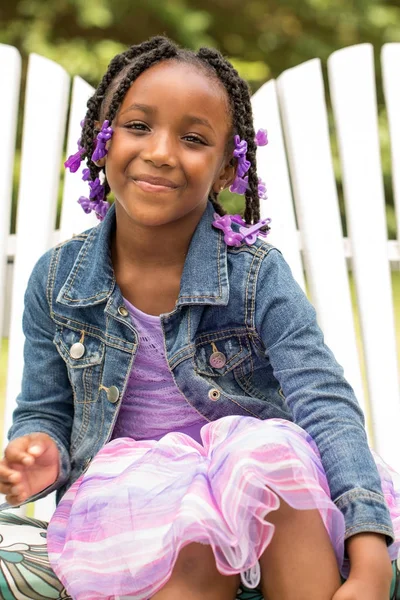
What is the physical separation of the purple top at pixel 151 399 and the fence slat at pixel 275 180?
2.51 feet

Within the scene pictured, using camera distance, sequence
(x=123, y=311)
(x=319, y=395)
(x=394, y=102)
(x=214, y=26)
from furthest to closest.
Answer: (x=214, y=26)
(x=394, y=102)
(x=123, y=311)
(x=319, y=395)

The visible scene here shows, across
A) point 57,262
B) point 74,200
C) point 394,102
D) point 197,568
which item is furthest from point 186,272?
point 394,102

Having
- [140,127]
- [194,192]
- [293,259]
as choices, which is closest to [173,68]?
[140,127]

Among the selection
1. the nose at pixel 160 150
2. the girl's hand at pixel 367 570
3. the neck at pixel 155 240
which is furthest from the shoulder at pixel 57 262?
the girl's hand at pixel 367 570

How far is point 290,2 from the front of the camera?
5762mm

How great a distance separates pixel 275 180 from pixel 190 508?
1411mm

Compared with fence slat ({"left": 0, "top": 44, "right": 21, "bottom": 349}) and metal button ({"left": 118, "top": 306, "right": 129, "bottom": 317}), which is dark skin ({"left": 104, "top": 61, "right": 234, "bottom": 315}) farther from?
fence slat ({"left": 0, "top": 44, "right": 21, "bottom": 349})

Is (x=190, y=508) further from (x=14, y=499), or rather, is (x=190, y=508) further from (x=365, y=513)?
Result: (x=14, y=499)

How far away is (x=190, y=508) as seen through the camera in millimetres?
1455

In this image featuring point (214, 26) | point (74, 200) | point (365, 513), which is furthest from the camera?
point (214, 26)

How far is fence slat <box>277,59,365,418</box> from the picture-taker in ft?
8.55

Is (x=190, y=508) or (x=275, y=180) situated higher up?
(x=275, y=180)

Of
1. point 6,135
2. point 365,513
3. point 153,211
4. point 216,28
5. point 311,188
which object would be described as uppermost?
point 216,28

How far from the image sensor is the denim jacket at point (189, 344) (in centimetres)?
183
